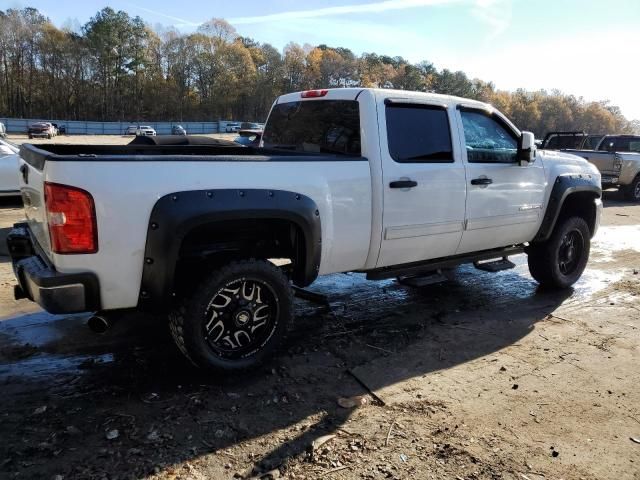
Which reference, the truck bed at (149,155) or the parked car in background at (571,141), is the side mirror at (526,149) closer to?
the truck bed at (149,155)

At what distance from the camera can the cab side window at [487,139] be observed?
4.90 m

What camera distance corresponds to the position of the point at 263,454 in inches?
111

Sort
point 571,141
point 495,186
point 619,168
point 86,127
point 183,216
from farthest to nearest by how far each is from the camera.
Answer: point 86,127 → point 571,141 → point 619,168 → point 495,186 → point 183,216

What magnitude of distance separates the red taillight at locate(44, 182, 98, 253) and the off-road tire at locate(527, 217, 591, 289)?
4740mm

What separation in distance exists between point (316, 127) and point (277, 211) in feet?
5.04

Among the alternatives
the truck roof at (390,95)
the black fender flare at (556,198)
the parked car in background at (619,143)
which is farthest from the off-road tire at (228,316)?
the parked car in background at (619,143)

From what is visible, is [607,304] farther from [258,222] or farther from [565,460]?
[258,222]

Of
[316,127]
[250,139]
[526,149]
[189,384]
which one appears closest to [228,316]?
[189,384]

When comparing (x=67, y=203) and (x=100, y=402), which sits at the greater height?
(x=67, y=203)

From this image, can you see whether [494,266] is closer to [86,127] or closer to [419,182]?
[419,182]

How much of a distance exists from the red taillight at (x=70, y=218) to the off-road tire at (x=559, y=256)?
187 inches

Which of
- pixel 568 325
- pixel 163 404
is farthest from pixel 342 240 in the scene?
pixel 568 325

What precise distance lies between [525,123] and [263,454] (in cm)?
13167

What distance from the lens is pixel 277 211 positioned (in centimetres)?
349
